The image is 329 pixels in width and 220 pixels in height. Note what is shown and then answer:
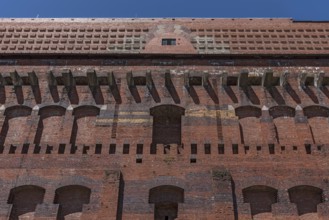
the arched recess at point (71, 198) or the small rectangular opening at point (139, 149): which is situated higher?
the small rectangular opening at point (139, 149)

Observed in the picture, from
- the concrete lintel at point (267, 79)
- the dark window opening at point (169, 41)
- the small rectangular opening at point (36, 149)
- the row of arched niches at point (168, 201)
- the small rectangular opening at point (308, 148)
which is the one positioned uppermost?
the dark window opening at point (169, 41)

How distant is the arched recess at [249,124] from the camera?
18.5 metres

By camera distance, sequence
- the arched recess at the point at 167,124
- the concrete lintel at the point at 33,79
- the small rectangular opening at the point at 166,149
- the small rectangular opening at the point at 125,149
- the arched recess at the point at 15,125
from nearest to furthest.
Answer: the small rectangular opening at the point at 125,149
the small rectangular opening at the point at 166,149
the arched recess at the point at 15,125
the arched recess at the point at 167,124
the concrete lintel at the point at 33,79

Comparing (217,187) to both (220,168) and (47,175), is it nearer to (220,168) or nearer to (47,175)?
(220,168)

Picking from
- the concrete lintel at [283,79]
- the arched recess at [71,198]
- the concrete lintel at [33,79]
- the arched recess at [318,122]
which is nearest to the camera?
the arched recess at [71,198]

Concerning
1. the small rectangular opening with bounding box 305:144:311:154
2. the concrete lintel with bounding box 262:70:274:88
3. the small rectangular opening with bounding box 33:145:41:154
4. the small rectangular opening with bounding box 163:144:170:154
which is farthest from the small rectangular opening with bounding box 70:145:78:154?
the small rectangular opening with bounding box 305:144:311:154

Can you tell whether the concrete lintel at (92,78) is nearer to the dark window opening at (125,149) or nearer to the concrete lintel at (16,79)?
the concrete lintel at (16,79)

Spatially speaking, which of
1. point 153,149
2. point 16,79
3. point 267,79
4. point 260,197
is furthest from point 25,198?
point 267,79

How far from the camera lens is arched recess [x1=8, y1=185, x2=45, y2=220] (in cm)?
1647

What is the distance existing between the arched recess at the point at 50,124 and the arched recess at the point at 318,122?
9.10 metres

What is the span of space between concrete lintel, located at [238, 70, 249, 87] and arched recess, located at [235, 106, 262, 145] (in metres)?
1.12

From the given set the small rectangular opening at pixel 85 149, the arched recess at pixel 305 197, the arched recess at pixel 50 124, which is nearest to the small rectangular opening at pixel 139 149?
the small rectangular opening at pixel 85 149

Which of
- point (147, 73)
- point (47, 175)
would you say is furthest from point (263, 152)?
point (47, 175)

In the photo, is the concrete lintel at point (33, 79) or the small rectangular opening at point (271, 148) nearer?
the small rectangular opening at point (271, 148)
